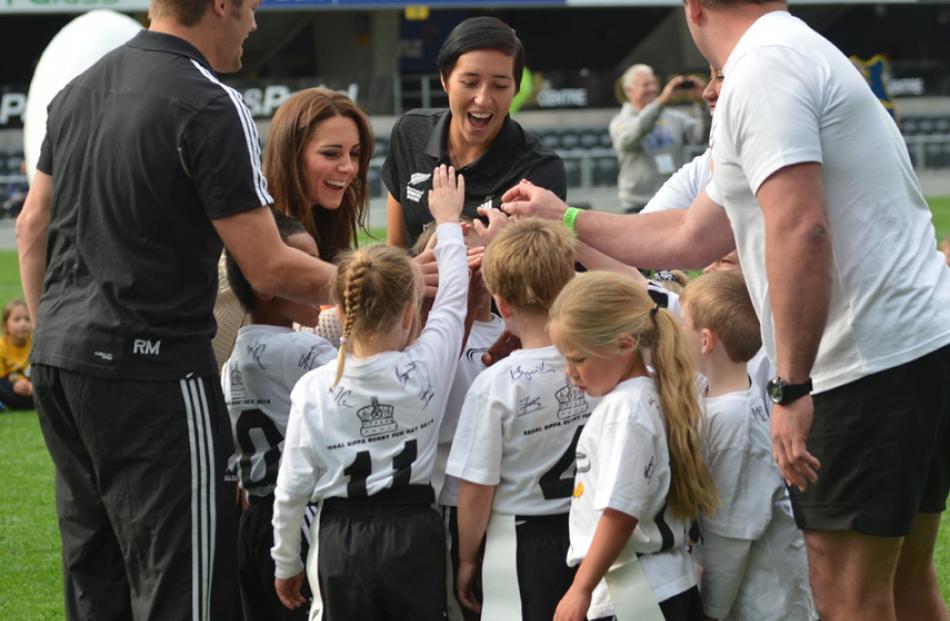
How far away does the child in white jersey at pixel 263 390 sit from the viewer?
12.8 feet

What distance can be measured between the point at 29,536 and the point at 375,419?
3.45 metres

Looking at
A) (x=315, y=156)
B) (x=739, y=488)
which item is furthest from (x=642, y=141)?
(x=739, y=488)

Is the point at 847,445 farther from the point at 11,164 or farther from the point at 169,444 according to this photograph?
the point at 11,164

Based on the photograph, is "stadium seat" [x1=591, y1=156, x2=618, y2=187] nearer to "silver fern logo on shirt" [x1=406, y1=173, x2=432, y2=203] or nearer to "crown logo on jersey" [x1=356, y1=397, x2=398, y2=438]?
"silver fern logo on shirt" [x1=406, y1=173, x2=432, y2=203]

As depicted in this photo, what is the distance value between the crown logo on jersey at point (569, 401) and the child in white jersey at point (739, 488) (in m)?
0.31

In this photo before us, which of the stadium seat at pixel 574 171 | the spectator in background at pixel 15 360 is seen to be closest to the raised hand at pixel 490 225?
the spectator in background at pixel 15 360

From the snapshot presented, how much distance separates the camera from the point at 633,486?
3135 millimetres

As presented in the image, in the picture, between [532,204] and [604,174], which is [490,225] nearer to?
[532,204]

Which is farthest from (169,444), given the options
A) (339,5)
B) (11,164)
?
(339,5)

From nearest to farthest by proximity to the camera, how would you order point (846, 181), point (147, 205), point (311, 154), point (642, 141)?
1. point (846, 181)
2. point (147, 205)
3. point (311, 154)
4. point (642, 141)

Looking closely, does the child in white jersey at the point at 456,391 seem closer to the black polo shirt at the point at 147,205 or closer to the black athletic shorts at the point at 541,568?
the black athletic shorts at the point at 541,568

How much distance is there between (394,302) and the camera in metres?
3.42

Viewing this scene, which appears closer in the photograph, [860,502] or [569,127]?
[860,502]

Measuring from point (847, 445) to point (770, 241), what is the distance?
52cm
